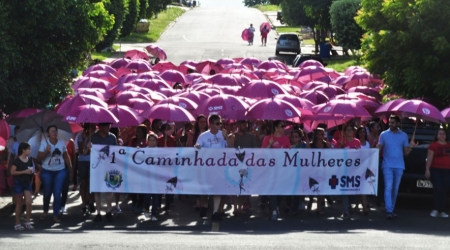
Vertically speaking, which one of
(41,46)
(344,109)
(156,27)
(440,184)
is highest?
(41,46)

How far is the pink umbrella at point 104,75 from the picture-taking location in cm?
2685

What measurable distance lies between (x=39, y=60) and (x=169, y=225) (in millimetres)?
5337

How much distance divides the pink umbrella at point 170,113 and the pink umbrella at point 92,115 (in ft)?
3.20

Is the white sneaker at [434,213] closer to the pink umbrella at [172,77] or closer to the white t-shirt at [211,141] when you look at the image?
the white t-shirt at [211,141]

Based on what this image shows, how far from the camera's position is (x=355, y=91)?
23.7 meters

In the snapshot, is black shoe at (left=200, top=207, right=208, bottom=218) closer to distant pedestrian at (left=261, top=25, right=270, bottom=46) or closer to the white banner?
the white banner

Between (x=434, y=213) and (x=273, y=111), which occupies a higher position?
(x=273, y=111)

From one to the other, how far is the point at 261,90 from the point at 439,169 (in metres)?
5.48

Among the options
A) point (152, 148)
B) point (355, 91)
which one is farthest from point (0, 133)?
point (355, 91)

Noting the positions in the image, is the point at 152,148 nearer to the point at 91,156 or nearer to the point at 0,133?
the point at 91,156

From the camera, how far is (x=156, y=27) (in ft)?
250

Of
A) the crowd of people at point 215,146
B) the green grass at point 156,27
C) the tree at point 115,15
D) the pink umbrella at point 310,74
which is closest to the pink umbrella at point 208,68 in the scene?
the pink umbrella at point 310,74

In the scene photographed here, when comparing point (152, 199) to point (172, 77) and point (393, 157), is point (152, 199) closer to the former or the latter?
point (393, 157)

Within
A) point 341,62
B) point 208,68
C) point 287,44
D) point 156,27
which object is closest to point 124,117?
point 208,68
